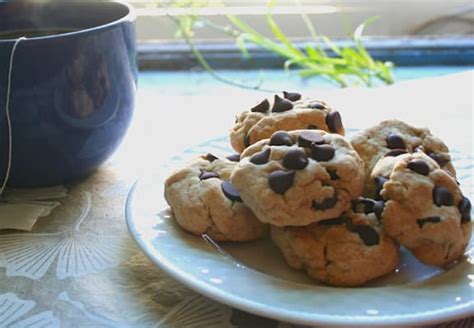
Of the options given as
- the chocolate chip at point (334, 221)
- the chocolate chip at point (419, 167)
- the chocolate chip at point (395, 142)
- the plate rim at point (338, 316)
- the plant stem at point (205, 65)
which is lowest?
the plant stem at point (205, 65)

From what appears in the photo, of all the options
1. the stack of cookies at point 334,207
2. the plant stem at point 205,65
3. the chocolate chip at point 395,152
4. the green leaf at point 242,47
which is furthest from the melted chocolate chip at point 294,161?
the green leaf at point 242,47

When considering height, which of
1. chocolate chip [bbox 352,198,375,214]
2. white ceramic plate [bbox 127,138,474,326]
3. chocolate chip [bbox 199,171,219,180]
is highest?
chocolate chip [bbox 352,198,375,214]

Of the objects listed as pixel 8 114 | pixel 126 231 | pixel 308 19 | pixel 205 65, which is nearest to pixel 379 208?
pixel 126 231

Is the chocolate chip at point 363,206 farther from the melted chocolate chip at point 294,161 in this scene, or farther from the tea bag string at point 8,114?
the tea bag string at point 8,114

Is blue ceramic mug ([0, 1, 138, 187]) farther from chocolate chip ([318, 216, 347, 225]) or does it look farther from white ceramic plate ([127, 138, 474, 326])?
chocolate chip ([318, 216, 347, 225])

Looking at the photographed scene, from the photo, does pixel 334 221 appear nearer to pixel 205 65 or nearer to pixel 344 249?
pixel 344 249

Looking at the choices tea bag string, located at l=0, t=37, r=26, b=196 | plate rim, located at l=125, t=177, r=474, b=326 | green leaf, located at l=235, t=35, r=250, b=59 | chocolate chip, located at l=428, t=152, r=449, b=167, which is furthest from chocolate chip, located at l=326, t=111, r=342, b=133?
green leaf, located at l=235, t=35, r=250, b=59

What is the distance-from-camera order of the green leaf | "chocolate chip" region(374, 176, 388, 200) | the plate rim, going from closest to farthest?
1. the plate rim
2. "chocolate chip" region(374, 176, 388, 200)
3. the green leaf
